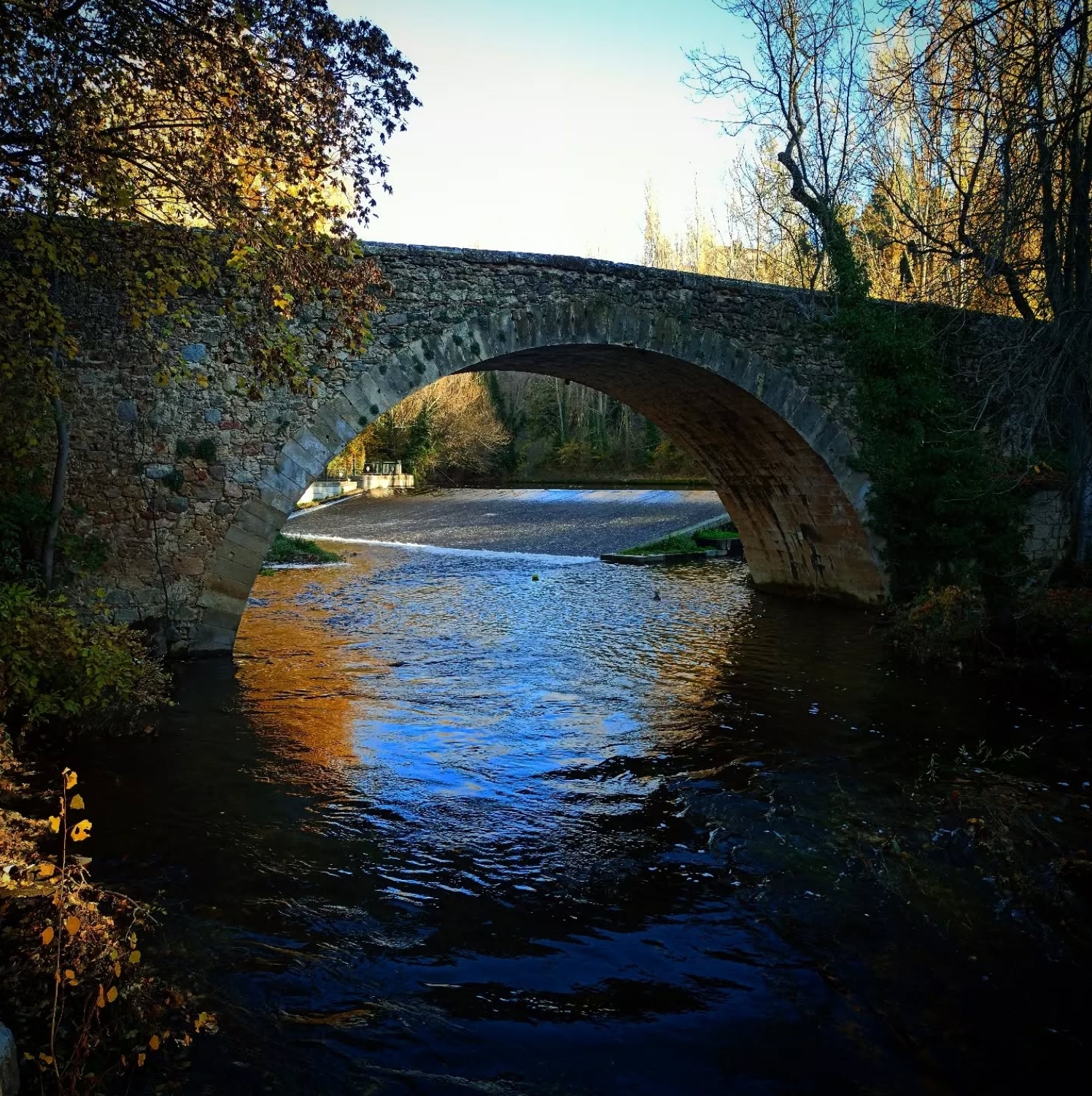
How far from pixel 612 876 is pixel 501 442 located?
1640 inches

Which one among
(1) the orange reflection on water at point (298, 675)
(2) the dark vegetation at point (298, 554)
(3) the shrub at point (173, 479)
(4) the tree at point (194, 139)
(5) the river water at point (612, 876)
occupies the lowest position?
(5) the river water at point (612, 876)

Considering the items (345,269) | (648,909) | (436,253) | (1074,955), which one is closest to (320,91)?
(345,269)

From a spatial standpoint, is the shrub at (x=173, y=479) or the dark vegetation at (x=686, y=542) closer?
the shrub at (x=173, y=479)

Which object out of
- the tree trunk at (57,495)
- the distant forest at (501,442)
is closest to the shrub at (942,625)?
the tree trunk at (57,495)

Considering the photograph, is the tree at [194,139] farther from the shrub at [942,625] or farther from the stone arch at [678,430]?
the shrub at [942,625]

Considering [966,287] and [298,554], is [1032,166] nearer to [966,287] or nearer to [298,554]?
[966,287]

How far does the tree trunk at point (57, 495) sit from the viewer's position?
9.59 m

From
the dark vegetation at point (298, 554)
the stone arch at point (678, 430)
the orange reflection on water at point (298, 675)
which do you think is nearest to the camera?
the orange reflection on water at point (298, 675)

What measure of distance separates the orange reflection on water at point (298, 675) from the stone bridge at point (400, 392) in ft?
2.95

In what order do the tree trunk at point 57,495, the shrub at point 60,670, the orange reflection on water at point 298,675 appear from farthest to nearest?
the tree trunk at point 57,495, the orange reflection on water at point 298,675, the shrub at point 60,670

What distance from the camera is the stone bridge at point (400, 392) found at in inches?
399

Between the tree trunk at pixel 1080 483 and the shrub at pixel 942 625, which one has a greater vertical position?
the tree trunk at pixel 1080 483

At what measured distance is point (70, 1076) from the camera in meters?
3.15

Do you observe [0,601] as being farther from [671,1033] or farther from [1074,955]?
[1074,955]
